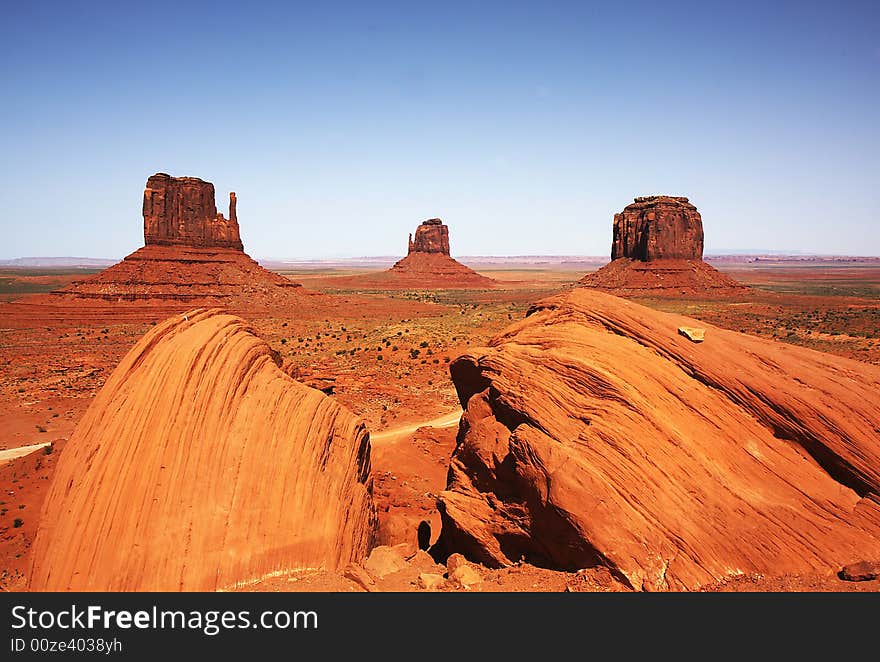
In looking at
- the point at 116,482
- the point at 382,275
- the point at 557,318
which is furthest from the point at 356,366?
the point at 382,275

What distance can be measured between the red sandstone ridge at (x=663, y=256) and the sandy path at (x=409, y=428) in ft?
251

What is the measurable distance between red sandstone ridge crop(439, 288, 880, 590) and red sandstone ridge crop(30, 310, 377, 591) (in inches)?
111

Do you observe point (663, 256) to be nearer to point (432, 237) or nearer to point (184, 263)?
point (432, 237)

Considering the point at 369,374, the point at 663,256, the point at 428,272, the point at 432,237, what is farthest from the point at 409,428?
the point at 432,237

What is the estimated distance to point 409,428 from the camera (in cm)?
2239

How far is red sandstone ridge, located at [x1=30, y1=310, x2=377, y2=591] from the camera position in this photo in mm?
6785

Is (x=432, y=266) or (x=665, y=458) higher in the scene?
(x=432, y=266)

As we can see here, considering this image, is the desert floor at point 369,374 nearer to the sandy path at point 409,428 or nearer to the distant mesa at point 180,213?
the sandy path at point 409,428

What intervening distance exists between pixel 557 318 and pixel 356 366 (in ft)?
82.2

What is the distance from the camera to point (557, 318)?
11.4 meters

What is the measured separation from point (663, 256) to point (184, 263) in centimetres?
8391

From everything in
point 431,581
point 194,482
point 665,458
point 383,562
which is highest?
point 665,458
